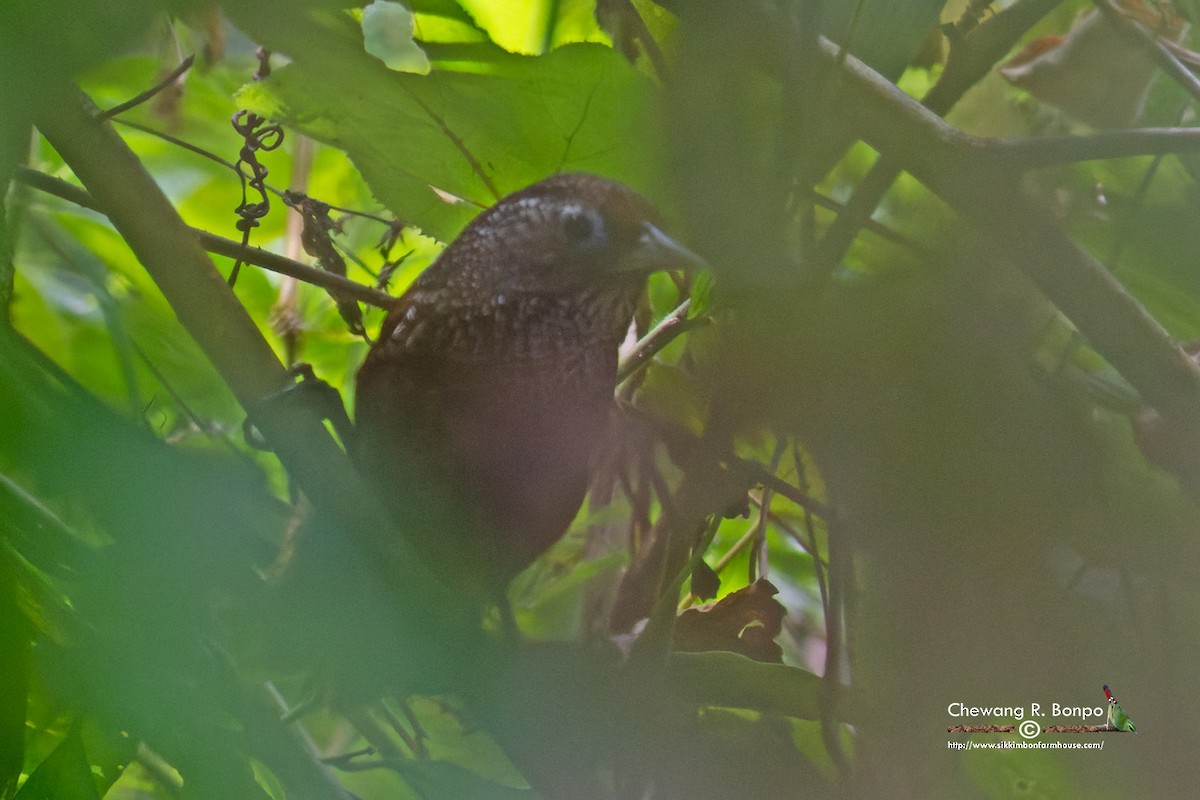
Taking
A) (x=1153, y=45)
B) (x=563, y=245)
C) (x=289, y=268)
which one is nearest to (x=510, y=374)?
(x=563, y=245)

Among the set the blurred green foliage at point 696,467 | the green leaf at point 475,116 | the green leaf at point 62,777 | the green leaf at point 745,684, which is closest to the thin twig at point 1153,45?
the blurred green foliage at point 696,467

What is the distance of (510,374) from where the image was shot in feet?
1.79

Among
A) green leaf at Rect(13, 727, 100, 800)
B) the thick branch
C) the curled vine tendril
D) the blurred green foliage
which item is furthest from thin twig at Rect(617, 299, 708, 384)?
green leaf at Rect(13, 727, 100, 800)

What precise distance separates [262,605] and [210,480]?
0.07 meters

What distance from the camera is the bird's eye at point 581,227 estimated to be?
0.54 meters

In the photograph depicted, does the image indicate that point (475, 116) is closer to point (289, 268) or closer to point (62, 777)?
point (289, 268)

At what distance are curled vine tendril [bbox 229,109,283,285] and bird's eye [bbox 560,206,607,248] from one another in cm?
20

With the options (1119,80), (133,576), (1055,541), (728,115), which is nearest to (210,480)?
(133,576)

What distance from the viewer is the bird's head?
1.73 feet

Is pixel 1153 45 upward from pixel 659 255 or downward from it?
upward

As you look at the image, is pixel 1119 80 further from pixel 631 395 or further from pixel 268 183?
pixel 268 183

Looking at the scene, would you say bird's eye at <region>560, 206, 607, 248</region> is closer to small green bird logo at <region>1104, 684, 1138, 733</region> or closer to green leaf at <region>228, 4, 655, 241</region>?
green leaf at <region>228, 4, 655, 241</region>

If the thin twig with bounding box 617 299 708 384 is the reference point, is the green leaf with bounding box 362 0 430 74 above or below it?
above

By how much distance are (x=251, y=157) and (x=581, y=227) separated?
0.23m
